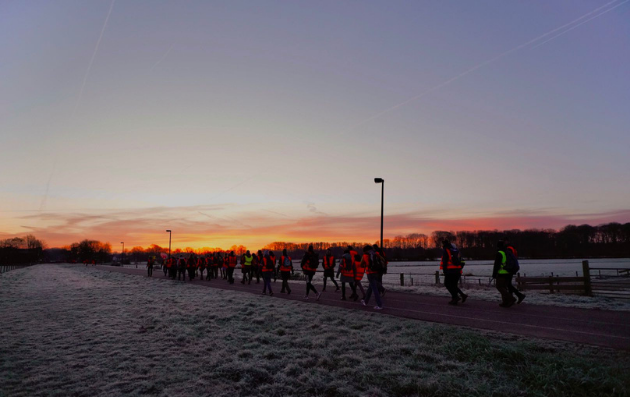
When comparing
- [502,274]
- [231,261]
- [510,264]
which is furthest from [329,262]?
[231,261]

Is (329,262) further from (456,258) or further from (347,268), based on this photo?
(456,258)

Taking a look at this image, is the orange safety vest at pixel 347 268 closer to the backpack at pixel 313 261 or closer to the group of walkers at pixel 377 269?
the group of walkers at pixel 377 269

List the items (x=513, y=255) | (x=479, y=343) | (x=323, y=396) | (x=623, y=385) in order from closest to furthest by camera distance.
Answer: (x=623, y=385)
(x=323, y=396)
(x=479, y=343)
(x=513, y=255)

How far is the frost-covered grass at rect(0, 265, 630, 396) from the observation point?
5816 mm

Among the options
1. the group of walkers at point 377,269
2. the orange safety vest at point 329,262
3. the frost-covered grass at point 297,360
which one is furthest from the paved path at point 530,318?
the orange safety vest at point 329,262

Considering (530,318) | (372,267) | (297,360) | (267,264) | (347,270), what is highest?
(372,267)

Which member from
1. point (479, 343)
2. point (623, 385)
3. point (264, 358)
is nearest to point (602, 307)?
point (479, 343)

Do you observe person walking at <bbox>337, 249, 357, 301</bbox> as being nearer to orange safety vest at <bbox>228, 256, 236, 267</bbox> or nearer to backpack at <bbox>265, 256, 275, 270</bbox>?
backpack at <bbox>265, 256, 275, 270</bbox>

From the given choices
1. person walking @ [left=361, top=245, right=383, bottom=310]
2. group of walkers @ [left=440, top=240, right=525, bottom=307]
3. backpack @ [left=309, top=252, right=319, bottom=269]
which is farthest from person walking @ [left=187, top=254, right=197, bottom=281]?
group of walkers @ [left=440, top=240, right=525, bottom=307]

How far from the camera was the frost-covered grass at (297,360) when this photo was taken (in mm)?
5816

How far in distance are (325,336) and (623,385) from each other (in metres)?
5.36

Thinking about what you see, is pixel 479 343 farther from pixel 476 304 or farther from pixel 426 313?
pixel 476 304

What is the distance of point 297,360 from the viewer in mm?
7375

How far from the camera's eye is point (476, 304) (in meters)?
14.1
